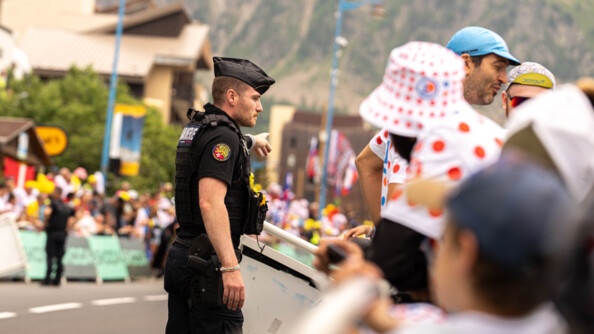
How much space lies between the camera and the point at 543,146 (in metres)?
3.41

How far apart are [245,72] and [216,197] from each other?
73cm

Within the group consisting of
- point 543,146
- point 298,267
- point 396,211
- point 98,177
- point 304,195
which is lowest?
point 304,195

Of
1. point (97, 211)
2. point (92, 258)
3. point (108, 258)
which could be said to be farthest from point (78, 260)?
point (97, 211)

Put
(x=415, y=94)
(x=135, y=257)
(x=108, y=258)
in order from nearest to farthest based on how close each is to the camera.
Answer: (x=415, y=94)
(x=108, y=258)
(x=135, y=257)

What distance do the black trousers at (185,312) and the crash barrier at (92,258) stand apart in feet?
51.4

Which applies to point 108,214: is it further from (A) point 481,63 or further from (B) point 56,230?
(A) point 481,63

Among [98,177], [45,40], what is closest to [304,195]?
[45,40]

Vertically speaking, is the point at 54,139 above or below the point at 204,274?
below

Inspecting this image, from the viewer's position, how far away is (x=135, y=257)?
2819 cm

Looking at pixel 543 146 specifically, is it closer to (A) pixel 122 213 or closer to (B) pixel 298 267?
(B) pixel 298 267

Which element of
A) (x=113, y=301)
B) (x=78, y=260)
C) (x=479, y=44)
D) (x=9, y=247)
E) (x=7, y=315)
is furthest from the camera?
(x=78, y=260)

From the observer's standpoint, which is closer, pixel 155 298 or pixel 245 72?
pixel 245 72

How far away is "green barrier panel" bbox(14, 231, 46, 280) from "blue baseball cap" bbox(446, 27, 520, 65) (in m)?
18.4

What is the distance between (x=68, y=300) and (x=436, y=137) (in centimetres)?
1636
